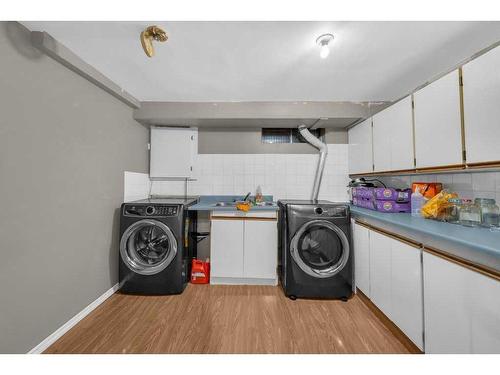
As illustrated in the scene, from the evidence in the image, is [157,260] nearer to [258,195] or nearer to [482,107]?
[258,195]

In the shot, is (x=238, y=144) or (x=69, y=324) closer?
(x=69, y=324)

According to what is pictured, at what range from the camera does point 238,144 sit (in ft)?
9.24

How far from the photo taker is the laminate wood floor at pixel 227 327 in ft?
4.46

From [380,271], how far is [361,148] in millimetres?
1461

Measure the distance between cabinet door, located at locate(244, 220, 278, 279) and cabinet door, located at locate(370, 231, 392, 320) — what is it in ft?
2.96

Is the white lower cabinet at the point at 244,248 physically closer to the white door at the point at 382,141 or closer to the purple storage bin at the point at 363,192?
the purple storage bin at the point at 363,192

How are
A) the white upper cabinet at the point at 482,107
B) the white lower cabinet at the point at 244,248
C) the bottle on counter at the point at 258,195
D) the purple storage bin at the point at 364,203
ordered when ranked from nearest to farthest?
1. the white upper cabinet at the point at 482,107
2. the purple storage bin at the point at 364,203
3. the white lower cabinet at the point at 244,248
4. the bottle on counter at the point at 258,195

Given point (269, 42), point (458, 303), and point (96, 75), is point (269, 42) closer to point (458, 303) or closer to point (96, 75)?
point (96, 75)

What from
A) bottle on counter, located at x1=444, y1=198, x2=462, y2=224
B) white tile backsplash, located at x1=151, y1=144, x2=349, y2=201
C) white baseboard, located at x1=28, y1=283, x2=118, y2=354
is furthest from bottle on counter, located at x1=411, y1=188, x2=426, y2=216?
white baseboard, located at x1=28, y1=283, x2=118, y2=354

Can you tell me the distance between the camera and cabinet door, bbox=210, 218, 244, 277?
7.14 ft

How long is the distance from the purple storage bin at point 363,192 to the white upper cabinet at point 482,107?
878mm

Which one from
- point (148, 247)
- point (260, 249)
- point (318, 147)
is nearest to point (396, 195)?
point (318, 147)

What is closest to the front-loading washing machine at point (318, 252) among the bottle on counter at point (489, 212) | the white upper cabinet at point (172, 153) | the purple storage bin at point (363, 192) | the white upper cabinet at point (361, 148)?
the purple storage bin at point (363, 192)
